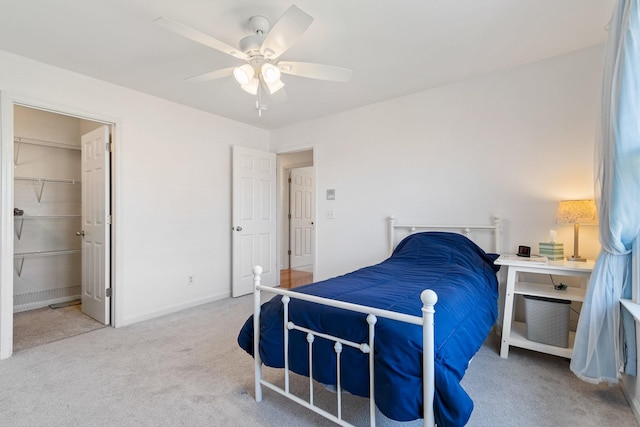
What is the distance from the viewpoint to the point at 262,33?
207 centimetres

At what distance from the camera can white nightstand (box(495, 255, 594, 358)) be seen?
2.18 m

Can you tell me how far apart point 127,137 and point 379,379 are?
3265 millimetres

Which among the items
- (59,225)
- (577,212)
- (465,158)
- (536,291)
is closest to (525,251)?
(536,291)

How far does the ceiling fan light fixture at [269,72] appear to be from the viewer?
1.95m

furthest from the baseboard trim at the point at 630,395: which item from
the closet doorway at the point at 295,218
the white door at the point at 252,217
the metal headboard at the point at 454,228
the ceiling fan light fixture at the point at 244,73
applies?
the closet doorway at the point at 295,218

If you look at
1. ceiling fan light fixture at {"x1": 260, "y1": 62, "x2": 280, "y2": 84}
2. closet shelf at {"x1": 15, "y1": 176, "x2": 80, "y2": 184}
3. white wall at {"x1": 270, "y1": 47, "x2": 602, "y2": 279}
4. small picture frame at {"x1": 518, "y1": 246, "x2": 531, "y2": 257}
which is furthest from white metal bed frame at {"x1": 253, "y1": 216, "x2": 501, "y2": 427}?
closet shelf at {"x1": 15, "y1": 176, "x2": 80, "y2": 184}

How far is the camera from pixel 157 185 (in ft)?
11.3

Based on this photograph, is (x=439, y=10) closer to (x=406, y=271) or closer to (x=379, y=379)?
(x=406, y=271)

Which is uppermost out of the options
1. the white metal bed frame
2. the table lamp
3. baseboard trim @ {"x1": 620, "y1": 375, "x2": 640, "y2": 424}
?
the table lamp

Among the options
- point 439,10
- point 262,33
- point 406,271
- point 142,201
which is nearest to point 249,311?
point 142,201

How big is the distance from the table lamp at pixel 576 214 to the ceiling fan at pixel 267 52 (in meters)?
1.92

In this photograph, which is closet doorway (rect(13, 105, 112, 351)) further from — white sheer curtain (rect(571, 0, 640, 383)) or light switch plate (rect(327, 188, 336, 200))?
white sheer curtain (rect(571, 0, 640, 383))

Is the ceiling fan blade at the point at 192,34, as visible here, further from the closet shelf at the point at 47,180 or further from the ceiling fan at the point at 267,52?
the closet shelf at the point at 47,180

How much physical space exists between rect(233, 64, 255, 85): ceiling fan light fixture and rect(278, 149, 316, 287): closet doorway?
368 centimetres
